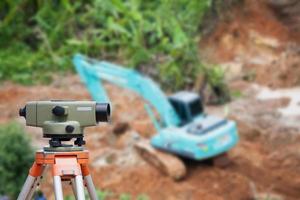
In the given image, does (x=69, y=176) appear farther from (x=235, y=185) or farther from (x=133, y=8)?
(x=133, y=8)

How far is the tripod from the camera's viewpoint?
2.73 metres

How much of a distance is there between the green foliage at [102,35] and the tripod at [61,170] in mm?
5878

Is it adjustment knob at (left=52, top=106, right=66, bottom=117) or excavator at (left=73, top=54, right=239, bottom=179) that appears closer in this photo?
adjustment knob at (left=52, top=106, right=66, bottom=117)

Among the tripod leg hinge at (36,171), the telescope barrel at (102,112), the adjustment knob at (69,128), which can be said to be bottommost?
the tripod leg hinge at (36,171)

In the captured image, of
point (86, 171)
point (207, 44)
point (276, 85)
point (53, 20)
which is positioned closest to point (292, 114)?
point (276, 85)

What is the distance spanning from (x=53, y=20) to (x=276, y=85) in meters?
3.56

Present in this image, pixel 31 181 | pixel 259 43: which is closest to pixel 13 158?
pixel 31 181

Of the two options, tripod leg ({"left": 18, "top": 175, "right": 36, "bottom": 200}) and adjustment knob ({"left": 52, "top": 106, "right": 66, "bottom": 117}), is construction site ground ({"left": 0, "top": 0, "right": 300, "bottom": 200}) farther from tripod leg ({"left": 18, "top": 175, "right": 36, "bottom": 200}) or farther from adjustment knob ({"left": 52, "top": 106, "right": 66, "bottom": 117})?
adjustment knob ({"left": 52, "top": 106, "right": 66, "bottom": 117})

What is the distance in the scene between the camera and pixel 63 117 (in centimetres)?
279

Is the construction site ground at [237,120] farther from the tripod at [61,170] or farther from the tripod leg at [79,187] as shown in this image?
the tripod leg at [79,187]

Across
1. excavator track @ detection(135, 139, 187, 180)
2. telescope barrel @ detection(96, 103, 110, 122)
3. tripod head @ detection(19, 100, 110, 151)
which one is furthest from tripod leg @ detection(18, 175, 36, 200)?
excavator track @ detection(135, 139, 187, 180)

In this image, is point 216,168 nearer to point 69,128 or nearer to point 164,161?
point 164,161

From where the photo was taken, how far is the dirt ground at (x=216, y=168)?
6.05 metres

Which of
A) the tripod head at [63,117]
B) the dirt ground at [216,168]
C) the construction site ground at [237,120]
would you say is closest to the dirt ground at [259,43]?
the construction site ground at [237,120]
